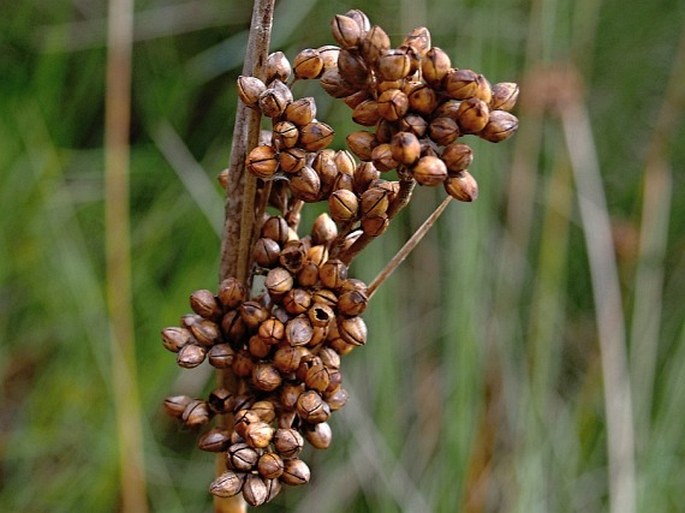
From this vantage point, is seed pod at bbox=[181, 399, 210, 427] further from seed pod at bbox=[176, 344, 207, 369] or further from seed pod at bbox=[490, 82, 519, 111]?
seed pod at bbox=[490, 82, 519, 111]

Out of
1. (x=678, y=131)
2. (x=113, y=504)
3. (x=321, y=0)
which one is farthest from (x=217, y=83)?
(x=678, y=131)

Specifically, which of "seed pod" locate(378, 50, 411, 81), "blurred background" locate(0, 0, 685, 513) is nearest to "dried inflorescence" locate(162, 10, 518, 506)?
"seed pod" locate(378, 50, 411, 81)

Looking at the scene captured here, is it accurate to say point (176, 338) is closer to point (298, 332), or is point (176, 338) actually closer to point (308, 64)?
point (298, 332)

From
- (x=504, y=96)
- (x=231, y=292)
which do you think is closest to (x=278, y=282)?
(x=231, y=292)

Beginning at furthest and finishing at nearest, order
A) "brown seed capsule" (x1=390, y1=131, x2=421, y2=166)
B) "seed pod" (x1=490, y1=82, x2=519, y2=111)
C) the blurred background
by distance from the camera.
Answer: the blurred background, "seed pod" (x1=490, y1=82, x2=519, y2=111), "brown seed capsule" (x1=390, y1=131, x2=421, y2=166)

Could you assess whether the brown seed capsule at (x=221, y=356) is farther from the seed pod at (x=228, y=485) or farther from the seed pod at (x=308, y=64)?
the seed pod at (x=308, y=64)
